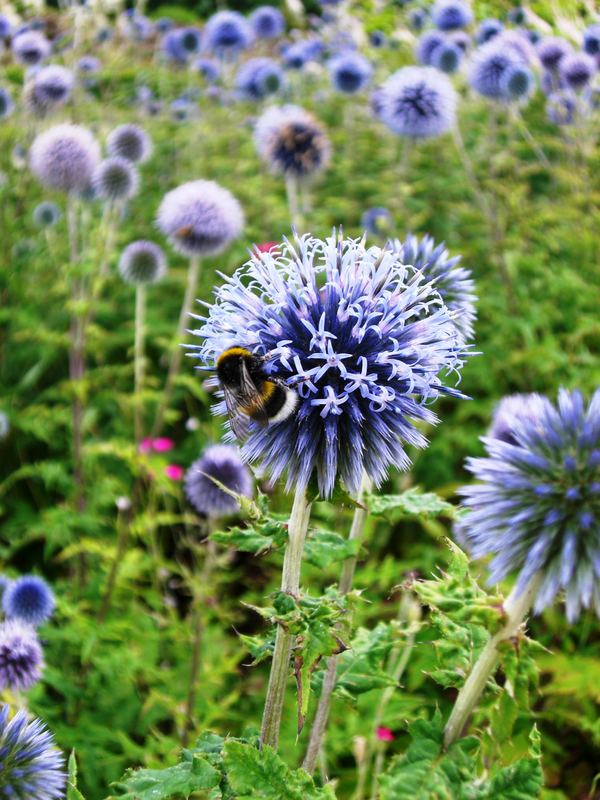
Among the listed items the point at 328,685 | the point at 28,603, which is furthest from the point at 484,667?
the point at 28,603

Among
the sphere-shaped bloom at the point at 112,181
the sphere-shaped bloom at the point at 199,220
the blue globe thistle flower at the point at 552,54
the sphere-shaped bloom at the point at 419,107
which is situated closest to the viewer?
the sphere-shaped bloom at the point at 199,220

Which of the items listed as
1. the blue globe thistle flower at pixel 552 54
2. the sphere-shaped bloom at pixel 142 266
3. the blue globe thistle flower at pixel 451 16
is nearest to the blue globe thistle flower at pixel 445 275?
the sphere-shaped bloom at pixel 142 266

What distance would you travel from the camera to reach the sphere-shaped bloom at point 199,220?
134 inches

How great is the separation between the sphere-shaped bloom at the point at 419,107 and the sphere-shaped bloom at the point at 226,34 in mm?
2792

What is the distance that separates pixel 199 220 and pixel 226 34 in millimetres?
4059

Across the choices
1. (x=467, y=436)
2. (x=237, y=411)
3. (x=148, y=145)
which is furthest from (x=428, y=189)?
(x=237, y=411)

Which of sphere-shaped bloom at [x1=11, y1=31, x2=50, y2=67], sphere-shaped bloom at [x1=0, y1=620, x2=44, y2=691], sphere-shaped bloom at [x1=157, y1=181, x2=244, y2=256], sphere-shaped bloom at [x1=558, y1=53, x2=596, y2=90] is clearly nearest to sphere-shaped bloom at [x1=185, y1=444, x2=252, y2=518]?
sphere-shaped bloom at [x1=0, y1=620, x2=44, y2=691]

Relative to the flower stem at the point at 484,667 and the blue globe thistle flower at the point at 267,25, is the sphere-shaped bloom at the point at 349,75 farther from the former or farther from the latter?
the flower stem at the point at 484,667

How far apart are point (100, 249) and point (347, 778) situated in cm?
273

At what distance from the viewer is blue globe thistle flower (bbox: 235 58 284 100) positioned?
596 cm

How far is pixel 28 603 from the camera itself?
240 cm

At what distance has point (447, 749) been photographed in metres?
1.21

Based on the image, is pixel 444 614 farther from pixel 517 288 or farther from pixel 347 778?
pixel 517 288

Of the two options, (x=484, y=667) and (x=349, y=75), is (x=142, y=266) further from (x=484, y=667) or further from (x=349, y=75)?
(x=349, y=75)
